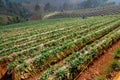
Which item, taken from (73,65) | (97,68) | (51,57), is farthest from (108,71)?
(51,57)

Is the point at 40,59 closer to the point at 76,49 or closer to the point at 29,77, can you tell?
the point at 29,77

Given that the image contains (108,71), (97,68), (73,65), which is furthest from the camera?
(97,68)

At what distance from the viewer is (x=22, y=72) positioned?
8.42 meters

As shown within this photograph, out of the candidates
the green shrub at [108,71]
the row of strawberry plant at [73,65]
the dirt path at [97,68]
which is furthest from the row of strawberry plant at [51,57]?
the green shrub at [108,71]

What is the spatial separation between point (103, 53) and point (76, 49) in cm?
199

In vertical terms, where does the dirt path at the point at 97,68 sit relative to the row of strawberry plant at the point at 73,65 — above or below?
below

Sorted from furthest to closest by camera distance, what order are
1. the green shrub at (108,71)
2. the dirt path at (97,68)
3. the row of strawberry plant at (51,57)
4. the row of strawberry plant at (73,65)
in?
the row of strawberry plant at (51,57) → the dirt path at (97,68) → the green shrub at (108,71) → the row of strawberry plant at (73,65)

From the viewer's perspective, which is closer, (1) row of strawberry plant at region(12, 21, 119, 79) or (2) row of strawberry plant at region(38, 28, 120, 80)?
(2) row of strawberry plant at region(38, 28, 120, 80)

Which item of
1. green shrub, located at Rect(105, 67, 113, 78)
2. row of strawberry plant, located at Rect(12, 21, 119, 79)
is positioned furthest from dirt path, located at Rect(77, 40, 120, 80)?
row of strawberry plant, located at Rect(12, 21, 119, 79)

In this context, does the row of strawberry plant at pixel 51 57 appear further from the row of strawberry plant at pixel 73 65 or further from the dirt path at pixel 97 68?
the dirt path at pixel 97 68

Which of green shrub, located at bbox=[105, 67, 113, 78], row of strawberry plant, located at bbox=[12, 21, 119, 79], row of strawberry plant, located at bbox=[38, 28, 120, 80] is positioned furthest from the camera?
row of strawberry plant, located at bbox=[12, 21, 119, 79]

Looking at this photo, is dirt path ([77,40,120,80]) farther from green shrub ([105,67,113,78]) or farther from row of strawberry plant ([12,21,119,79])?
row of strawberry plant ([12,21,119,79])

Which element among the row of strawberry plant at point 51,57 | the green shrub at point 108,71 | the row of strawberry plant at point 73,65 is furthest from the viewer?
the row of strawberry plant at point 51,57

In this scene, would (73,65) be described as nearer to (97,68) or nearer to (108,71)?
(97,68)
